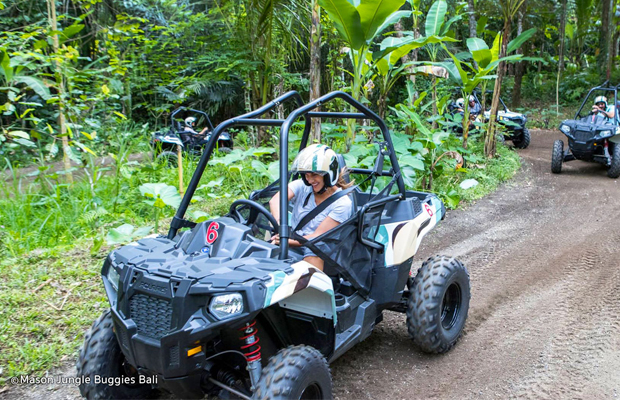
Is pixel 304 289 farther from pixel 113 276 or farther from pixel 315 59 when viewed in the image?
pixel 315 59

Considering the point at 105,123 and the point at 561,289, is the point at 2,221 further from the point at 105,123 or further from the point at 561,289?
the point at 561,289

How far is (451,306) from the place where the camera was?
390 cm

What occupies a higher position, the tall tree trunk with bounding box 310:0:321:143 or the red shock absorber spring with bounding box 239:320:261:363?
the tall tree trunk with bounding box 310:0:321:143

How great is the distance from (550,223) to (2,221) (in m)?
6.75

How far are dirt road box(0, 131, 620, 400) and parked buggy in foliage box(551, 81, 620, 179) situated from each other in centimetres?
303

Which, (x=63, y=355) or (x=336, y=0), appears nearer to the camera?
(x=63, y=355)

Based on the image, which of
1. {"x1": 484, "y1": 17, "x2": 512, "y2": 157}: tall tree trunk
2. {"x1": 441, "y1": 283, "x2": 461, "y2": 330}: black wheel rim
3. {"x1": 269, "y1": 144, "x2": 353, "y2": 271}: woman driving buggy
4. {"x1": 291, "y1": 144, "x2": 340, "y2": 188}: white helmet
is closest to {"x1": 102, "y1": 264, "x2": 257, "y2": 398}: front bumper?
{"x1": 269, "y1": 144, "x2": 353, "y2": 271}: woman driving buggy

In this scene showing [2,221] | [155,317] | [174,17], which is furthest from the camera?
[174,17]

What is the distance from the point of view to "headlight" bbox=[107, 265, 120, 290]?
8.49 feet

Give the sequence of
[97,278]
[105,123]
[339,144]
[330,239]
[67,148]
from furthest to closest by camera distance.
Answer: [105,123], [339,144], [67,148], [97,278], [330,239]

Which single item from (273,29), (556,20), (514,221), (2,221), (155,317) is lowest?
(514,221)

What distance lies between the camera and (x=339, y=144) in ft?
26.2

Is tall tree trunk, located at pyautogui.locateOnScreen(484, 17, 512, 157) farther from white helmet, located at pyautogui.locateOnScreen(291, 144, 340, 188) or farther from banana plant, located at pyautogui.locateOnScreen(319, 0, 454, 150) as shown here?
white helmet, located at pyautogui.locateOnScreen(291, 144, 340, 188)

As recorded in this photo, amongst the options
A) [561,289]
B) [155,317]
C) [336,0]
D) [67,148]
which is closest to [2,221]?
[67,148]
